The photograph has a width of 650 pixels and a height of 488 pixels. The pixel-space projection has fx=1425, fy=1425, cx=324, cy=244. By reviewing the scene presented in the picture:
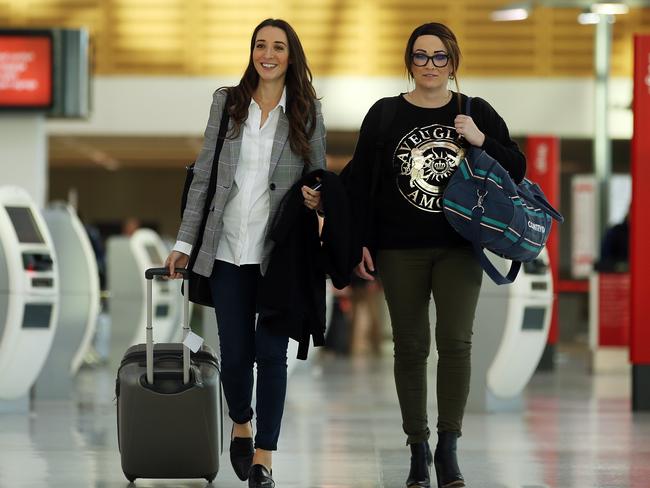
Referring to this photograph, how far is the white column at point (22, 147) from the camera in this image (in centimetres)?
1148

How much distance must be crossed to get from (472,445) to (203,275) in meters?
2.38

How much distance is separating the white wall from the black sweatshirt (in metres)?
12.6

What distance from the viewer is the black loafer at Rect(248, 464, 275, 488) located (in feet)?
15.4

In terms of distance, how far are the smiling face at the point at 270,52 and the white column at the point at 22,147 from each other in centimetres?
698

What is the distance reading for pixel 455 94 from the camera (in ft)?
16.0

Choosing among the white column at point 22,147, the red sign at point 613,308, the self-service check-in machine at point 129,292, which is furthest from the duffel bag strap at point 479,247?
the red sign at point 613,308

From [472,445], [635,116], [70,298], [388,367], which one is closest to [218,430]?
[472,445]

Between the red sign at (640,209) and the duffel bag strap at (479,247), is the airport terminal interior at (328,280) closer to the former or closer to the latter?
the red sign at (640,209)

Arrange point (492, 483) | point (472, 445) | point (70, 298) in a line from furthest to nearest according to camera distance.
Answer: point (70, 298)
point (472, 445)
point (492, 483)

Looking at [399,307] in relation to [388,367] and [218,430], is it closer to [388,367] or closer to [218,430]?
[218,430]

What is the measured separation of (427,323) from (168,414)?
94 cm

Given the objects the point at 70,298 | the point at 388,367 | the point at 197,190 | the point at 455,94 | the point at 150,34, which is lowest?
the point at 388,367

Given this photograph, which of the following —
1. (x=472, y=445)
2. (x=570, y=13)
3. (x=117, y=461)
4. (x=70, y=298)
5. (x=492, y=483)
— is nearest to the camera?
(x=492, y=483)

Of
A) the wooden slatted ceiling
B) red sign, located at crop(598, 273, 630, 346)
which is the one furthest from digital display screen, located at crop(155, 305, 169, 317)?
the wooden slatted ceiling
